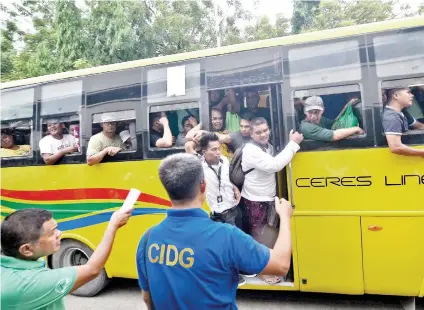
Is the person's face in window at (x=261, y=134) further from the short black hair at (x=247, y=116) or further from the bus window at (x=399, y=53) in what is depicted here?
the bus window at (x=399, y=53)

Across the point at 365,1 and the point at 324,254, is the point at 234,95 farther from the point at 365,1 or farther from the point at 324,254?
the point at 365,1

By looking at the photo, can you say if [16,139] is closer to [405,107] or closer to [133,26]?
[405,107]

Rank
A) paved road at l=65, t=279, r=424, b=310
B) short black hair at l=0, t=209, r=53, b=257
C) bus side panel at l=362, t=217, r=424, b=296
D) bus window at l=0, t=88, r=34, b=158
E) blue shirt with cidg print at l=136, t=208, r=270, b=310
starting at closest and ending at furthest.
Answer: blue shirt with cidg print at l=136, t=208, r=270, b=310, short black hair at l=0, t=209, r=53, b=257, bus side panel at l=362, t=217, r=424, b=296, paved road at l=65, t=279, r=424, b=310, bus window at l=0, t=88, r=34, b=158

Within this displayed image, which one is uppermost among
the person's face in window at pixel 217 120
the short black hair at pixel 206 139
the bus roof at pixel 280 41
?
the bus roof at pixel 280 41

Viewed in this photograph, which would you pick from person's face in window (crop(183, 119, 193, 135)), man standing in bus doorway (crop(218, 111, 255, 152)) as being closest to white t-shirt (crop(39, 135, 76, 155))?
person's face in window (crop(183, 119, 193, 135))

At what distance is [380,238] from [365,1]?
18.4 metres

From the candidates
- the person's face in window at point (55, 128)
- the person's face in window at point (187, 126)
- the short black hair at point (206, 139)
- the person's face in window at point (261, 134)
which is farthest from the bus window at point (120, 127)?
the person's face in window at point (261, 134)

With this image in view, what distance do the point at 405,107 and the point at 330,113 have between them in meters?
0.69

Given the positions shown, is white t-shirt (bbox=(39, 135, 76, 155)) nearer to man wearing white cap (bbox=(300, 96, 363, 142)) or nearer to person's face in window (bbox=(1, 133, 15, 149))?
person's face in window (bbox=(1, 133, 15, 149))

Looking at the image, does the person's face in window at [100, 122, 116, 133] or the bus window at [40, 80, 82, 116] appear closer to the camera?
the person's face in window at [100, 122, 116, 133]

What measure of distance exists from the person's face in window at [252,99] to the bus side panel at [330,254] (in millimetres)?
1307

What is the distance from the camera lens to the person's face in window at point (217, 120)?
4.09m

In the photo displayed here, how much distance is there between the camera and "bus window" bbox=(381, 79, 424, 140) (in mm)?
3455

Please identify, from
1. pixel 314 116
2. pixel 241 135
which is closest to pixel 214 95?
pixel 241 135
